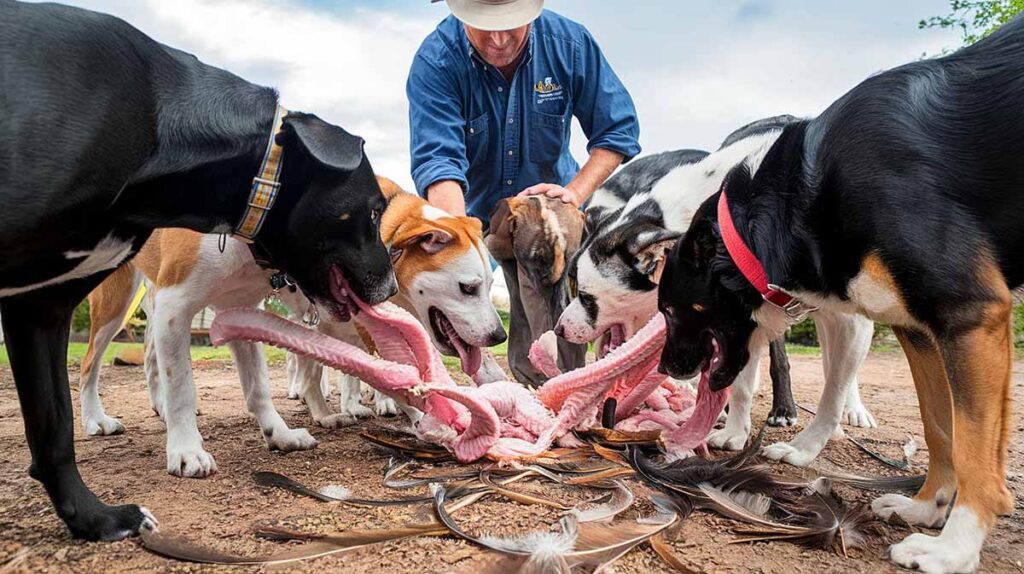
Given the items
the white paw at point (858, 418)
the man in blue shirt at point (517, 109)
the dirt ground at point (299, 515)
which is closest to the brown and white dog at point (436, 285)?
the dirt ground at point (299, 515)

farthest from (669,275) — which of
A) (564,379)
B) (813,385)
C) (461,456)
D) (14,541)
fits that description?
(813,385)

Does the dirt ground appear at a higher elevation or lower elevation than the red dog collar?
lower

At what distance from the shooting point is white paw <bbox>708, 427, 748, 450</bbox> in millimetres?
4168

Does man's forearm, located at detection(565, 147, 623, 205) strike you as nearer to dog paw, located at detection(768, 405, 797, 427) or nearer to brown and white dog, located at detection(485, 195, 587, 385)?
brown and white dog, located at detection(485, 195, 587, 385)

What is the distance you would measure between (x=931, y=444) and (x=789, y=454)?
2.92ft

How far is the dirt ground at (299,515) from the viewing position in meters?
2.40

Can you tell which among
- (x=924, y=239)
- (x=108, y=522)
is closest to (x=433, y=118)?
(x=108, y=522)

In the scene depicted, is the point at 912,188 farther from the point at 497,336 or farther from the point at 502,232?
the point at 502,232

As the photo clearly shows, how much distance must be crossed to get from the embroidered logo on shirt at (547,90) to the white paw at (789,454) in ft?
12.0

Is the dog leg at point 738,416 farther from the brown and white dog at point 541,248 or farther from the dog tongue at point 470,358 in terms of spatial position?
the brown and white dog at point 541,248

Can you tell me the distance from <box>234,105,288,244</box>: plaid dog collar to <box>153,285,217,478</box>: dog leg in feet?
3.14

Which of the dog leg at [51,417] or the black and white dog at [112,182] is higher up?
the black and white dog at [112,182]

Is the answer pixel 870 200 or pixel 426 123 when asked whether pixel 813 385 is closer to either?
pixel 426 123

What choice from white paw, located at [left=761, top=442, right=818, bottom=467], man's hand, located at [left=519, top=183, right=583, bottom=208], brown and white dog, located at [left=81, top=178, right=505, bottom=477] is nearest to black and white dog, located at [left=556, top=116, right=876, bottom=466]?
white paw, located at [left=761, top=442, right=818, bottom=467]
